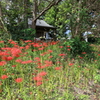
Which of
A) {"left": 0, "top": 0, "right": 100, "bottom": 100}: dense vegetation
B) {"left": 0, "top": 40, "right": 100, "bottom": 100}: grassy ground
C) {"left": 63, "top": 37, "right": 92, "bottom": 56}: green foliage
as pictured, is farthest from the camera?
{"left": 63, "top": 37, "right": 92, "bottom": 56}: green foliage

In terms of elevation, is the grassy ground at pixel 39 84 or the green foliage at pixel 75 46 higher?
the green foliage at pixel 75 46

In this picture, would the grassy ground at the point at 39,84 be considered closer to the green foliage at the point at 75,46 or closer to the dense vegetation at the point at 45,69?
the dense vegetation at the point at 45,69

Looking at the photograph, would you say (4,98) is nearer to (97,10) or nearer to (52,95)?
(52,95)

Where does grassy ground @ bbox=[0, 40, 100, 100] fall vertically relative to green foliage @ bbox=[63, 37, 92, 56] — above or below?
below

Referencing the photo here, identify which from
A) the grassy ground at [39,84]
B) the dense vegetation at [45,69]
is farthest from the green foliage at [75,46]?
the grassy ground at [39,84]

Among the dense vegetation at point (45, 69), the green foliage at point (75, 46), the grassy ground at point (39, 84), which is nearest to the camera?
the grassy ground at point (39, 84)

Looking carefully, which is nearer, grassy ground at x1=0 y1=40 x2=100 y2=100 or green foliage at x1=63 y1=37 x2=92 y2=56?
grassy ground at x1=0 y1=40 x2=100 y2=100

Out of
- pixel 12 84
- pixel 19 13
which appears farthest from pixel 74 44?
pixel 19 13

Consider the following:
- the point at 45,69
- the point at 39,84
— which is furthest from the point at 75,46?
the point at 39,84

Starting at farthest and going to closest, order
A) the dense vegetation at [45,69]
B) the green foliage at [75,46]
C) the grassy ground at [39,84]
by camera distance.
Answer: the green foliage at [75,46], the dense vegetation at [45,69], the grassy ground at [39,84]

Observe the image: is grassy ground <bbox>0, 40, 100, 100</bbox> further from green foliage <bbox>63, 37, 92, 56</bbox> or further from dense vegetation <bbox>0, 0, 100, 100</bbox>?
green foliage <bbox>63, 37, 92, 56</bbox>

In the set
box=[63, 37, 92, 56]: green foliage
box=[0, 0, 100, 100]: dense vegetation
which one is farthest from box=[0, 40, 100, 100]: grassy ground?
box=[63, 37, 92, 56]: green foliage

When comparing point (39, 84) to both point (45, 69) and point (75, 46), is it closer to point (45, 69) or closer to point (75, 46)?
point (45, 69)

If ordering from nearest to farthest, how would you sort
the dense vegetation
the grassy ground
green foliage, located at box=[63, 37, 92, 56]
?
the grassy ground
the dense vegetation
green foliage, located at box=[63, 37, 92, 56]
